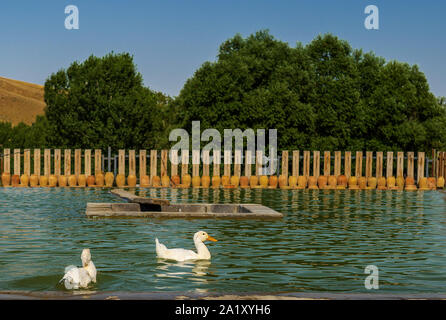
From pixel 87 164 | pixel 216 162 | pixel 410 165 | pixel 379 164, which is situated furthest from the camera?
pixel 410 165

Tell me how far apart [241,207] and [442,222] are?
6.10m

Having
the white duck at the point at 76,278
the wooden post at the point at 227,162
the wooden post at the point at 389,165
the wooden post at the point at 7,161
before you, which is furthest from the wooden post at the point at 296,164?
the white duck at the point at 76,278

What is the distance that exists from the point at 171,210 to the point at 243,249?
Result: 838cm

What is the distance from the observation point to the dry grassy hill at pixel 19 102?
5487 inches

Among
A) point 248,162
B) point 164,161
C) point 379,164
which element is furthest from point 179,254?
point 379,164

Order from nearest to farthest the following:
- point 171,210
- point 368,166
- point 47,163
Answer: point 171,210
point 47,163
point 368,166

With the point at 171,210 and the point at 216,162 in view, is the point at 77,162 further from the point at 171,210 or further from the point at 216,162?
the point at 171,210

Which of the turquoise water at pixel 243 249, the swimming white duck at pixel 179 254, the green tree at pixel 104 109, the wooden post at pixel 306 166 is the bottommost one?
the turquoise water at pixel 243 249

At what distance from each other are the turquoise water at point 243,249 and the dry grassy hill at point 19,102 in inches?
4364

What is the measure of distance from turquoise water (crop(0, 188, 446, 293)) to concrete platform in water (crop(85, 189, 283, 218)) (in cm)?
41

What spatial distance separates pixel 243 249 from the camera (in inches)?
545

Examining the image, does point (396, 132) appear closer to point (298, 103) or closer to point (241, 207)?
point (298, 103)

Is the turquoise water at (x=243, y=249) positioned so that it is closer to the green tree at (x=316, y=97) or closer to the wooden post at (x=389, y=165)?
the wooden post at (x=389, y=165)

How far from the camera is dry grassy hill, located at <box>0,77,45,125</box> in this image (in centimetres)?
13938
